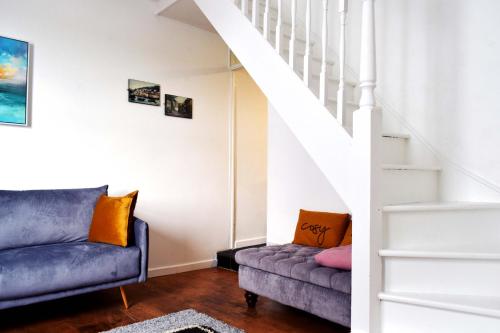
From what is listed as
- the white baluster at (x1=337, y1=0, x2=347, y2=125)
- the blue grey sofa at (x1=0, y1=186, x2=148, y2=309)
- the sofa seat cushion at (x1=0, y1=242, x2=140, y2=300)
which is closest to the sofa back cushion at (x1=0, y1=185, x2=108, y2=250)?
the blue grey sofa at (x1=0, y1=186, x2=148, y2=309)

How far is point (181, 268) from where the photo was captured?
3945mm

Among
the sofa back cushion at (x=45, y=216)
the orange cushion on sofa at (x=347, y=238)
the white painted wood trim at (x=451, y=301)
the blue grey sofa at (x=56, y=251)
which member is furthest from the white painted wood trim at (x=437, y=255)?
the sofa back cushion at (x=45, y=216)

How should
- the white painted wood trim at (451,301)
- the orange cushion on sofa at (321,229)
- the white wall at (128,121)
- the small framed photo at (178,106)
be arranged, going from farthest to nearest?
the small framed photo at (178,106), the white wall at (128,121), the orange cushion on sofa at (321,229), the white painted wood trim at (451,301)

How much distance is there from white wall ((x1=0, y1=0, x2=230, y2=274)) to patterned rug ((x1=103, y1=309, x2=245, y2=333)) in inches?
51.1

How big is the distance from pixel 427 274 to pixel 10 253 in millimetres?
2541

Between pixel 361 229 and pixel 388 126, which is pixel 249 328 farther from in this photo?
pixel 388 126

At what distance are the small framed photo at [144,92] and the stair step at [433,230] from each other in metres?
2.76

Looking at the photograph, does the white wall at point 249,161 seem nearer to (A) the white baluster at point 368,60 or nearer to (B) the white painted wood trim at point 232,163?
(B) the white painted wood trim at point 232,163

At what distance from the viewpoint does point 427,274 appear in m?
1.68

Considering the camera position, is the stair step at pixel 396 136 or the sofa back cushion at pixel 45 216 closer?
the stair step at pixel 396 136

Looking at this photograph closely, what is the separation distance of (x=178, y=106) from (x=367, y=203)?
108 inches

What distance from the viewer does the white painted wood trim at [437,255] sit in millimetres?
1588

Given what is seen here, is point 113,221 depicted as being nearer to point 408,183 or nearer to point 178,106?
point 178,106

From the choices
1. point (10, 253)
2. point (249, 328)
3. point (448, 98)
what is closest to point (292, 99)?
point (448, 98)
